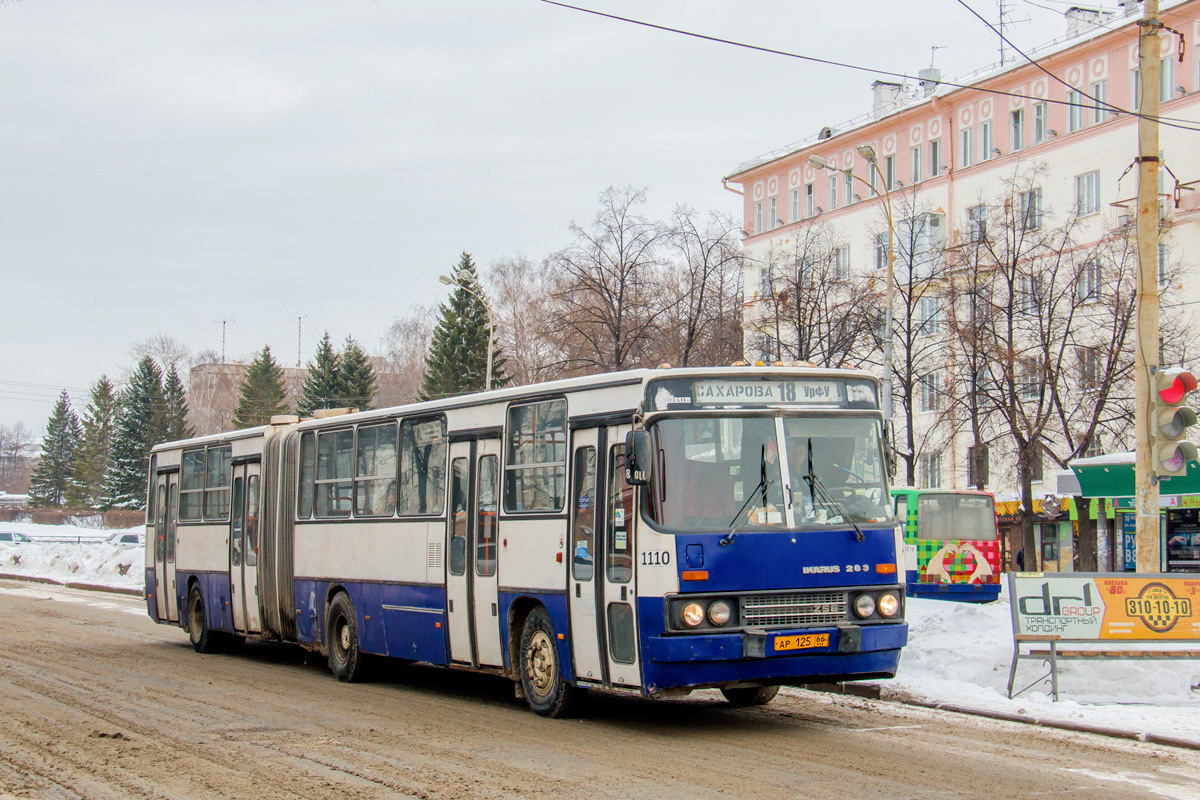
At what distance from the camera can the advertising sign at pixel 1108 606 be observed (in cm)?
1246

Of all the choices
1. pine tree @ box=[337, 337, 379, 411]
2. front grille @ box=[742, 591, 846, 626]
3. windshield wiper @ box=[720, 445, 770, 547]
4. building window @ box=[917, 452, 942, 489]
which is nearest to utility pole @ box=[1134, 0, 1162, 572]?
front grille @ box=[742, 591, 846, 626]

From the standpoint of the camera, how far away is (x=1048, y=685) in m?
12.7

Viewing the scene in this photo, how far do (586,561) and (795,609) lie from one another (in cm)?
184

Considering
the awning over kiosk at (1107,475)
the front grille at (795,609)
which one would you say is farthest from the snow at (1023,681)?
the awning over kiosk at (1107,475)

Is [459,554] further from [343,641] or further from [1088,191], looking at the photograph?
[1088,191]

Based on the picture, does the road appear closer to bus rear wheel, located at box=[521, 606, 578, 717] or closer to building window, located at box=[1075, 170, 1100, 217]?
bus rear wheel, located at box=[521, 606, 578, 717]

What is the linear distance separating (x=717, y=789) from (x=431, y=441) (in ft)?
22.4

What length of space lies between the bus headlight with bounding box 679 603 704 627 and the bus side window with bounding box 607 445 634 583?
59 cm

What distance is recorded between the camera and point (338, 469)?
644 inches

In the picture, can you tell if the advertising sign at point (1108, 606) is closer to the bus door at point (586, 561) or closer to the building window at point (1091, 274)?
the bus door at point (586, 561)

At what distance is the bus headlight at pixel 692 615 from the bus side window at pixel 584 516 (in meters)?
1.19

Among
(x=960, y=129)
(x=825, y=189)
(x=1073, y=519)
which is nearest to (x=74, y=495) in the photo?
(x=825, y=189)

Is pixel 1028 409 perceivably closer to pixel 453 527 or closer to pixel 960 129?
pixel 960 129

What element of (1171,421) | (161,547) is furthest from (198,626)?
(1171,421)
